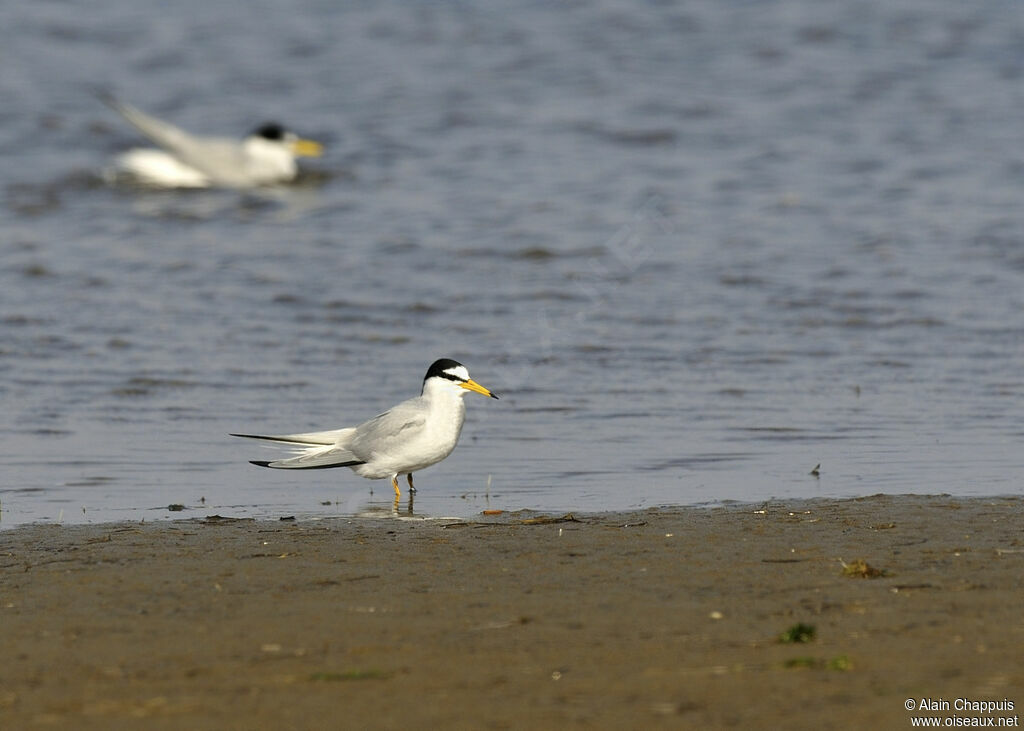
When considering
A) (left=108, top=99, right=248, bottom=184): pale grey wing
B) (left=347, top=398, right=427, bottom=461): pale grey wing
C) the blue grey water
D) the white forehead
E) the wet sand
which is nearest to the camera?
the wet sand

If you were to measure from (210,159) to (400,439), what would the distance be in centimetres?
1090

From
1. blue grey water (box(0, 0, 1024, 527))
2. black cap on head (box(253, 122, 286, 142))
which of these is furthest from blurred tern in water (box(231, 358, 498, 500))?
black cap on head (box(253, 122, 286, 142))

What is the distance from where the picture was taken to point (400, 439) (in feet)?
21.7

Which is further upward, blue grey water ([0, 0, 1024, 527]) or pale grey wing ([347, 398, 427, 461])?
blue grey water ([0, 0, 1024, 527])

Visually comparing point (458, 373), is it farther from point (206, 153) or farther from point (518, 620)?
point (206, 153)

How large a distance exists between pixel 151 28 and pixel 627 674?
22.3 metres

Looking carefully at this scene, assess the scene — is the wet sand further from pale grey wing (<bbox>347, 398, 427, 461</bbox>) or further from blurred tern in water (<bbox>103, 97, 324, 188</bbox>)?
blurred tern in water (<bbox>103, 97, 324, 188</bbox>)

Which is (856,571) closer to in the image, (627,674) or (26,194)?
(627,674)

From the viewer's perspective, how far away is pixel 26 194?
1566 cm

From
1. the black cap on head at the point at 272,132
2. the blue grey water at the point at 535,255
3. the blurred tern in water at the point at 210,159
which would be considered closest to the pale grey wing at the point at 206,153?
the blurred tern in water at the point at 210,159

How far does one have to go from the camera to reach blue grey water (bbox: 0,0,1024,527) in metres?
7.11

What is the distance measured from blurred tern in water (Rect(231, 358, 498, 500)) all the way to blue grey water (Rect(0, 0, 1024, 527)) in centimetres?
16

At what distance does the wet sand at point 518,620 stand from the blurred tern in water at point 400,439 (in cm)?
98

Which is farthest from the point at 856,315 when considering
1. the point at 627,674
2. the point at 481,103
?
the point at 481,103
